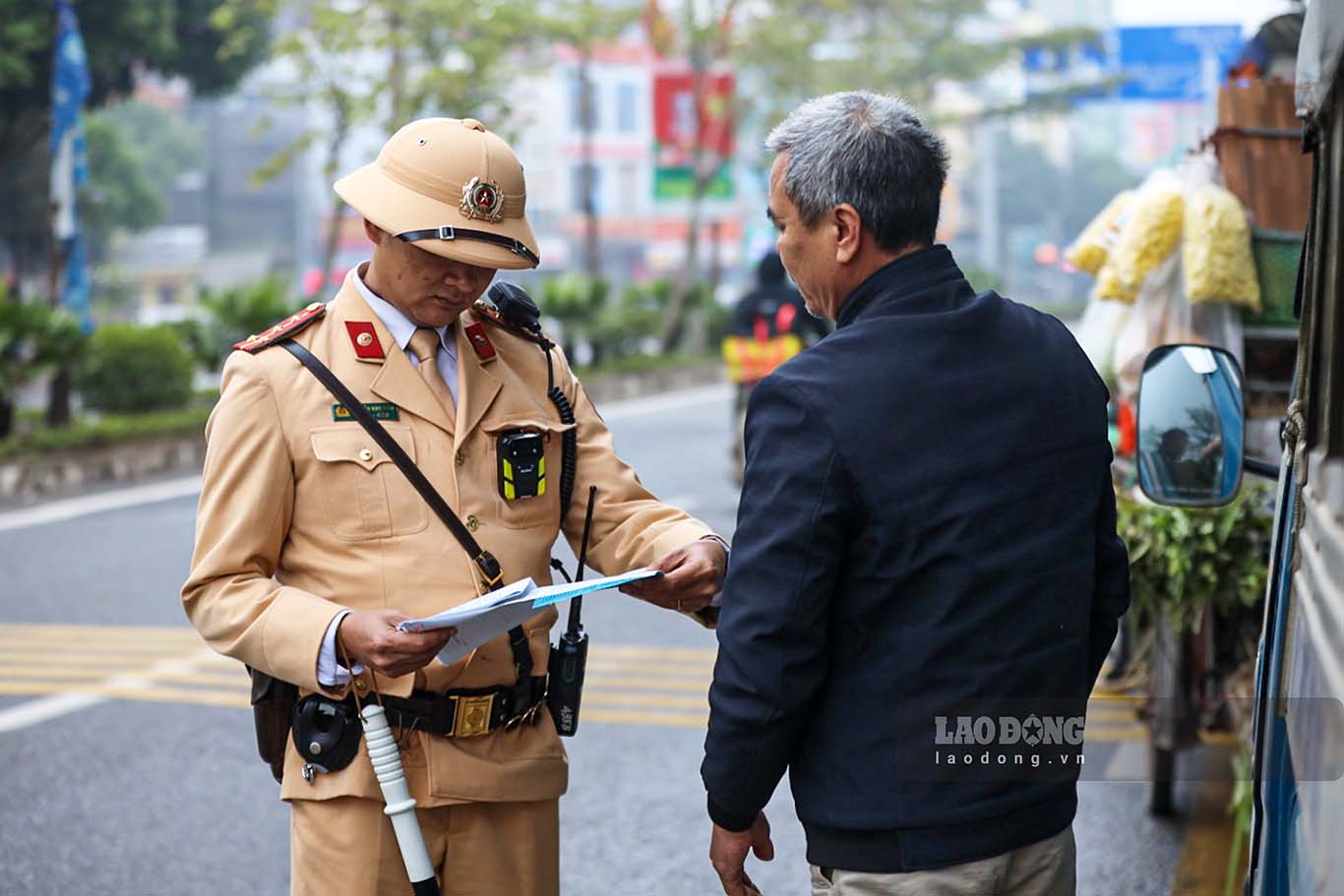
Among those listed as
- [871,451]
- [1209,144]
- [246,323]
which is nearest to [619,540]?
[871,451]

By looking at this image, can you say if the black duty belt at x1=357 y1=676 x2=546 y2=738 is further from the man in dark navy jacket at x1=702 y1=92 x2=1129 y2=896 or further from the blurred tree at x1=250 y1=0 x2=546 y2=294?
the blurred tree at x1=250 y1=0 x2=546 y2=294

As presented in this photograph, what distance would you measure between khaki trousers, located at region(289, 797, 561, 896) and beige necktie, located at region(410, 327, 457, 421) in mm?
622

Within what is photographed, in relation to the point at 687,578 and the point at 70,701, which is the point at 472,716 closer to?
the point at 687,578

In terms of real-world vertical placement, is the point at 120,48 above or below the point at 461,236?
below

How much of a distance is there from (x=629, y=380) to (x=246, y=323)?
8632 mm

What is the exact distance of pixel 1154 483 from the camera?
315 cm

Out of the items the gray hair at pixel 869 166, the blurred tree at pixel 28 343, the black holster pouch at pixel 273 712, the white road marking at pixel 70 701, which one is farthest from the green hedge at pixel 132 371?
the gray hair at pixel 869 166

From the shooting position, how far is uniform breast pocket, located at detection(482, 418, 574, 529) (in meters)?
2.71

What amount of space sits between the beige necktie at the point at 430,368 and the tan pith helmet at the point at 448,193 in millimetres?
172

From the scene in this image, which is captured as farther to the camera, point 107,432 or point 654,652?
point 107,432

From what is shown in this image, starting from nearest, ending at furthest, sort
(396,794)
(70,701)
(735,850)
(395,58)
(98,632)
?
(735,850)
(396,794)
(70,701)
(98,632)
(395,58)

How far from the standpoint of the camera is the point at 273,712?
2.73 m

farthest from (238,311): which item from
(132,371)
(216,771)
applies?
(216,771)

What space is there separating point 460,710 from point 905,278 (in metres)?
0.96
